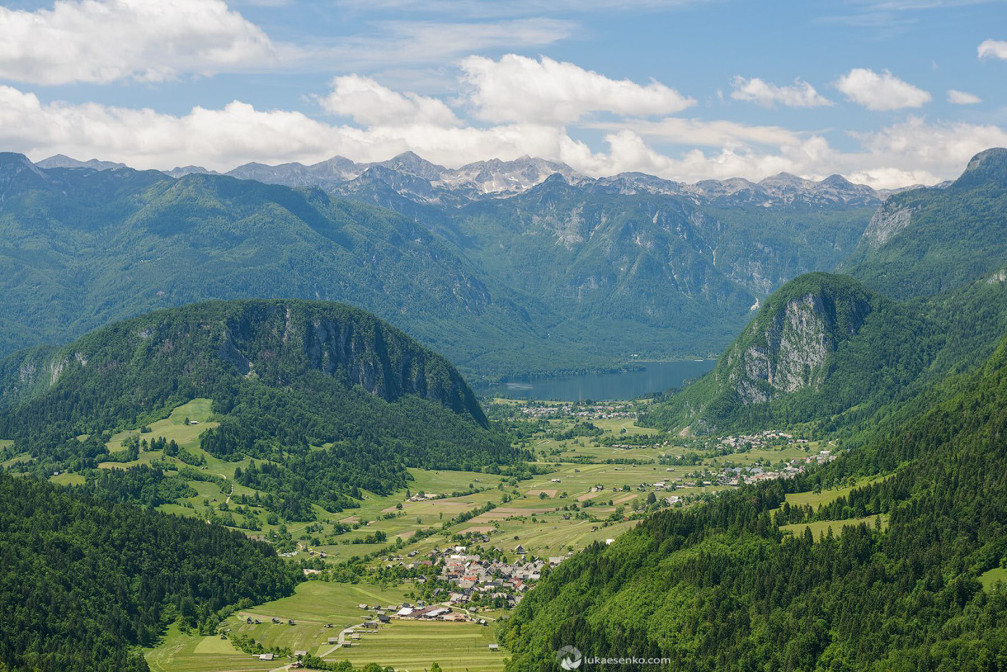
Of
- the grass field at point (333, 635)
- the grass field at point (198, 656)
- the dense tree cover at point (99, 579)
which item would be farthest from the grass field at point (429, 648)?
the dense tree cover at point (99, 579)

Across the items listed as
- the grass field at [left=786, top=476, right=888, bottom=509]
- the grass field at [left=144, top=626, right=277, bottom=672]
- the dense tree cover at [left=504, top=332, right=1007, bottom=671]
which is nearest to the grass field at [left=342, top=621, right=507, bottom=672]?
the dense tree cover at [left=504, top=332, right=1007, bottom=671]

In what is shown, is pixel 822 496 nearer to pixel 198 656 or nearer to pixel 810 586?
pixel 810 586

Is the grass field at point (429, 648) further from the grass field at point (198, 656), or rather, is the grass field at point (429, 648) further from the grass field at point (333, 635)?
the grass field at point (198, 656)

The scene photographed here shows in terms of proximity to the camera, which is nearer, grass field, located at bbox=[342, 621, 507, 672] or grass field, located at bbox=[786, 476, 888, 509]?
grass field, located at bbox=[342, 621, 507, 672]

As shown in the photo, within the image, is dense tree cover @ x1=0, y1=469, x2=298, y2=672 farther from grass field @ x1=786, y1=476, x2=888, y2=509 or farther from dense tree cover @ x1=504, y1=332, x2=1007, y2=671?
grass field @ x1=786, y1=476, x2=888, y2=509

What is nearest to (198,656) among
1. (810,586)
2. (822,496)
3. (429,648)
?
(429,648)

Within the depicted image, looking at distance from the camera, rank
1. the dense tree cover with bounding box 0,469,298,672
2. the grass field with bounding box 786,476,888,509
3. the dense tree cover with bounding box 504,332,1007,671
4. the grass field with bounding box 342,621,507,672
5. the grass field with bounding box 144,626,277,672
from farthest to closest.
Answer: the grass field with bounding box 786,476,888,509, the grass field with bounding box 144,626,277,672, the dense tree cover with bounding box 0,469,298,672, the grass field with bounding box 342,621,507,672, the dense tree cover with bounding box 504,332,1007,671

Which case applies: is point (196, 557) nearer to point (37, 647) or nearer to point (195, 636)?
point (195, 636)
